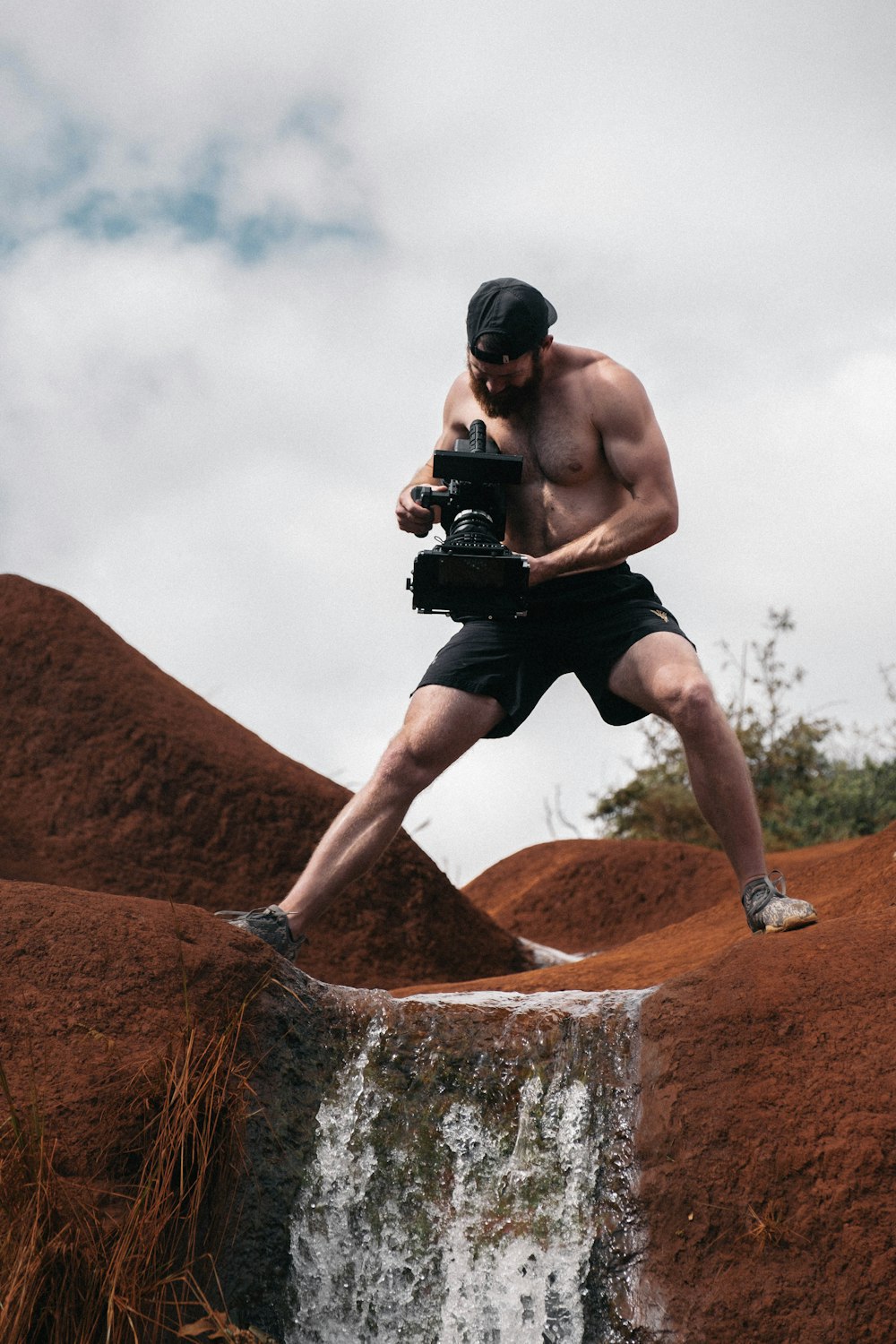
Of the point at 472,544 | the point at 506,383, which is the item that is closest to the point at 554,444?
the point at 506,383

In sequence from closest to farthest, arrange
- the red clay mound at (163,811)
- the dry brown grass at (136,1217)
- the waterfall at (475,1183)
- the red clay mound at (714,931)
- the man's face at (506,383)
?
1. the dry brown grass at (136,1217)
2. the waterfall at (475,1183)
3. the man's face at (506,383)
4. the red clay mound at (714,931)
5. the red clay mound at (163,811)

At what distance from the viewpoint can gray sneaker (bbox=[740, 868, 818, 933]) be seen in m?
3.73

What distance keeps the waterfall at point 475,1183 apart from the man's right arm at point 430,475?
4.61 feet

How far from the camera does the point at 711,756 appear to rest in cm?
388

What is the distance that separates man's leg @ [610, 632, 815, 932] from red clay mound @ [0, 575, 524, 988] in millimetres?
3434

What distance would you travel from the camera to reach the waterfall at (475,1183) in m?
3.21

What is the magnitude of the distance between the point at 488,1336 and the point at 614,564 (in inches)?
84.1

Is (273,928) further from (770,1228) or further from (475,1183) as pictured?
(770,1228)

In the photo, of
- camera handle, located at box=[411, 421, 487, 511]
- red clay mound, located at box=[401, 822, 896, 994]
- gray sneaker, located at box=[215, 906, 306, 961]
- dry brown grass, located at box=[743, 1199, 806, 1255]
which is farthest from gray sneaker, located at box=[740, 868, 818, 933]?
camera handle, located at box=[411, 421, 487, 511]

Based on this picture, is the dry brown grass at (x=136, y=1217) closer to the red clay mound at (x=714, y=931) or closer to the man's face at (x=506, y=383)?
the red clay mound at (x=714, y=931)

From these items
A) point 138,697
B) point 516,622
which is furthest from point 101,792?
point 516,622

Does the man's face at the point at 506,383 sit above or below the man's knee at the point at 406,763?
above

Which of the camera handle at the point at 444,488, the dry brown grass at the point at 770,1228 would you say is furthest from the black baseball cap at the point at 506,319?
the dry brown grass at the point at 770,1228

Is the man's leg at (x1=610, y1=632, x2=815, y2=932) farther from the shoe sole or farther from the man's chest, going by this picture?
the man's chest
